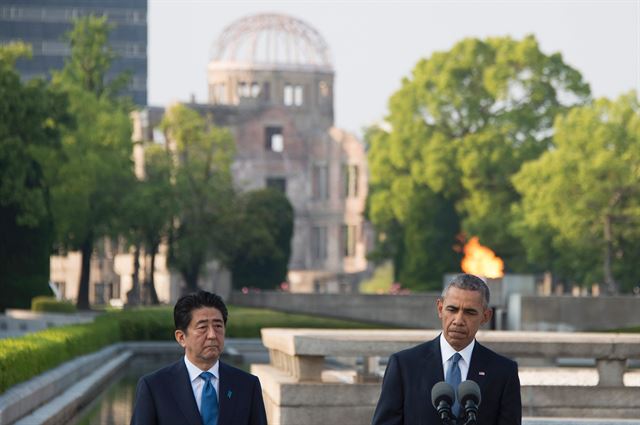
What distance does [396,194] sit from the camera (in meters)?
73.8

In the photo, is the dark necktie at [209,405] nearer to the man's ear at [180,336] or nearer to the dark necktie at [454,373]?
the man's ear at [180,336]

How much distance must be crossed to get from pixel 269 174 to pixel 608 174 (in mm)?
43195

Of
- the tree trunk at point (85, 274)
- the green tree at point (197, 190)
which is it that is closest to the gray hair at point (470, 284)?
the tree trunk at point (85, 274)

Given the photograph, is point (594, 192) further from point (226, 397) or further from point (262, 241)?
point (226, 397)

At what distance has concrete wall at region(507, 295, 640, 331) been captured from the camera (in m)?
46.7

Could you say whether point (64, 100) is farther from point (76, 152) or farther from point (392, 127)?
point (392, 127)

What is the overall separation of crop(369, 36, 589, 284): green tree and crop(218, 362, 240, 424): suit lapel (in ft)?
197

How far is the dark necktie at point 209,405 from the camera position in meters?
7.75

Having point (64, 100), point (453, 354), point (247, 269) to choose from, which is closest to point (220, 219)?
point (247, 269)

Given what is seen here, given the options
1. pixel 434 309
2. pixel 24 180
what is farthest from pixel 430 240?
pixel 24 180

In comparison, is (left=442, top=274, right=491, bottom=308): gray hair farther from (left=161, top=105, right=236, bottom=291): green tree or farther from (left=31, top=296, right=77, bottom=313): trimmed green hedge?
(left=161, top=105, right=236, bottom=291): green tree

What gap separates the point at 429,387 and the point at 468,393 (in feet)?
2.34

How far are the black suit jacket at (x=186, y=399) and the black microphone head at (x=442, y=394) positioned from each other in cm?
76

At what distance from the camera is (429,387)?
8.33 m
